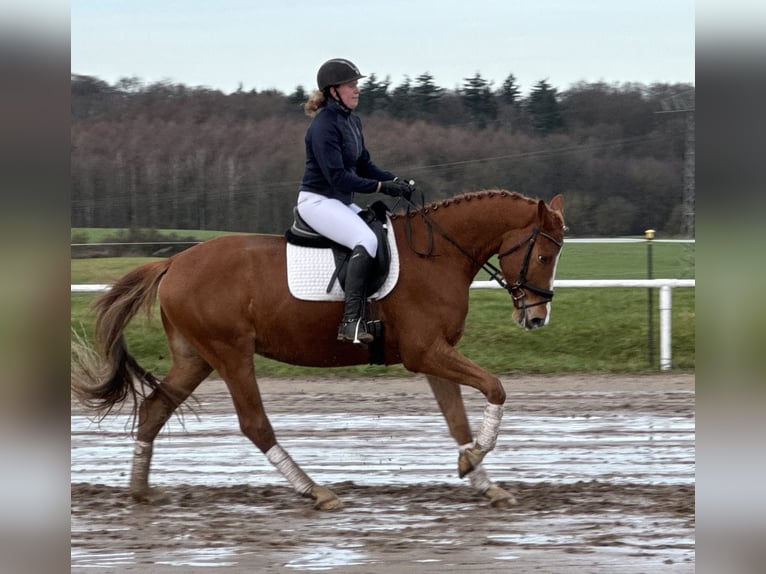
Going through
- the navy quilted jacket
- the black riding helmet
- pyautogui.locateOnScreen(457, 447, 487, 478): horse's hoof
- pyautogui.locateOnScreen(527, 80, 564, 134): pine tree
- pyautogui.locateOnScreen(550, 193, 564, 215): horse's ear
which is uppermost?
pyautogui.locateOnScreen(527, 80, 564, 134): pine tree

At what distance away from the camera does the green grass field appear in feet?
37.1

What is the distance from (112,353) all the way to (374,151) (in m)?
8.78

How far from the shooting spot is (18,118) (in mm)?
1769

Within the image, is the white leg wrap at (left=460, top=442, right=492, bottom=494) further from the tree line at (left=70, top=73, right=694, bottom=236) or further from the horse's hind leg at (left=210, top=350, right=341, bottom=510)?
the tree line at (left=70, top=73, right=694, bottom=236)

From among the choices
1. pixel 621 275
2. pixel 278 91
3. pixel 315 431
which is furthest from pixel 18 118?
pixel 278 91

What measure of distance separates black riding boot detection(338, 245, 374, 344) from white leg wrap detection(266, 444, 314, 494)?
76 cm

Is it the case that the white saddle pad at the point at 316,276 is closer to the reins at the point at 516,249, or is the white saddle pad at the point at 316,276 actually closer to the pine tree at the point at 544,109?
the reins at the point at 516,249

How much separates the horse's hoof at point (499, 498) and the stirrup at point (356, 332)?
1073 millimetres

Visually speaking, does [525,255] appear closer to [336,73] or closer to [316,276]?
[316,276]

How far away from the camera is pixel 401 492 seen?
19.9ft

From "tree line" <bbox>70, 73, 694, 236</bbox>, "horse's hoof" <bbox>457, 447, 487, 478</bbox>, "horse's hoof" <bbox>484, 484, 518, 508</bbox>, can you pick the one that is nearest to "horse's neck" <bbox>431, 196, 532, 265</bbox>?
"horse's hoof" <bbox>457, 447, 487, 478</bbox>

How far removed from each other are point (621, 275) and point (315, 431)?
5.73 m

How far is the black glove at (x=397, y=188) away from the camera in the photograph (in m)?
5.95

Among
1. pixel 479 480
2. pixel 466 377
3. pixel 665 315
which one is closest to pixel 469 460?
pixel 479 480
